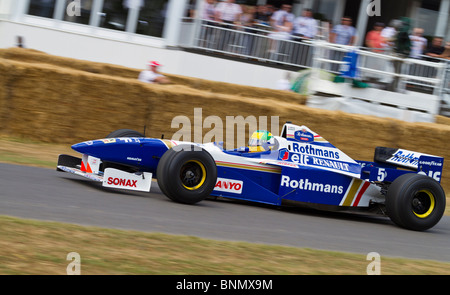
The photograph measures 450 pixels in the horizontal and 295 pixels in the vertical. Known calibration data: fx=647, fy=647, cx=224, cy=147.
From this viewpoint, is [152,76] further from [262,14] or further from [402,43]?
[402,43]

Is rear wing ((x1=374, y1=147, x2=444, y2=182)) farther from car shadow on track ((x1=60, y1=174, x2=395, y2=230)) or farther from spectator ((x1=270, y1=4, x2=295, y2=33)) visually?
spectator ((x1=270, y1=4, x2=295, y2=33))

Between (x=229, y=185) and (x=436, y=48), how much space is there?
413 inches

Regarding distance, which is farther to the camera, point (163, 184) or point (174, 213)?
point (163, 184)

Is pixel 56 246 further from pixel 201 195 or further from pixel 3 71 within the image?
pixel 3 71

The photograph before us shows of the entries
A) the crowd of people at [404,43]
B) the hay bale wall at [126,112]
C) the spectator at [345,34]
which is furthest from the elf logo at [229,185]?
the spectator at [345,34]

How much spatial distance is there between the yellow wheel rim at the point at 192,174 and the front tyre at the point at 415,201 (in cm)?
254

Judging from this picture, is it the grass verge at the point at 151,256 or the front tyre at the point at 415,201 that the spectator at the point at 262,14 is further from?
the grass verge at the point at 151,256

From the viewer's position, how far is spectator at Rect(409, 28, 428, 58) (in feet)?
53.3

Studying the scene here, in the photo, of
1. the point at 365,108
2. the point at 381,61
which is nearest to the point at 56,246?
the point at 365,108

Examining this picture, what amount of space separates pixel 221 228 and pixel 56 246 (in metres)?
2.22

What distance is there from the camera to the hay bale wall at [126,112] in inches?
424

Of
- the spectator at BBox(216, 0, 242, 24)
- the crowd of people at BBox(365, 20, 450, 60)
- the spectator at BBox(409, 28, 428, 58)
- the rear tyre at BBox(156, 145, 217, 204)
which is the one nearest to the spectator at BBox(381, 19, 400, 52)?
the crowd of people at BBox(365, 20, 450, 60)

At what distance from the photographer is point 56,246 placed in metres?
4.86

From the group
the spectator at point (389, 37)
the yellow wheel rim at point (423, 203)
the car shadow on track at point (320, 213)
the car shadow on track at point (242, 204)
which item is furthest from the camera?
the spectator at point (389, 37)
